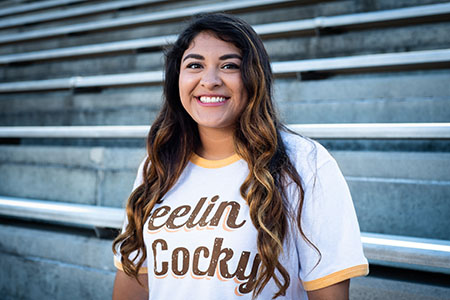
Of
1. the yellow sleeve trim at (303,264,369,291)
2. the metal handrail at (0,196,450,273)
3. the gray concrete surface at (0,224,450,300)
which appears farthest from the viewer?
the gray concrete surface at (0,224,450,300)

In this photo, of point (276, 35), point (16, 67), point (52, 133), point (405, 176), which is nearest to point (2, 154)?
point (52, 133)

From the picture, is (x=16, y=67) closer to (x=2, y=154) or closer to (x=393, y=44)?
(x=2, y=154)

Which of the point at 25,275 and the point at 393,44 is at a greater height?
the point at 393,44

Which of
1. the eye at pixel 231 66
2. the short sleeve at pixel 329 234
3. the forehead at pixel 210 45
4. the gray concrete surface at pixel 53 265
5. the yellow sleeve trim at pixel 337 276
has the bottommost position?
the gray concrete surface at pixel 53 265

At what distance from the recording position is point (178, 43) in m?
1.08

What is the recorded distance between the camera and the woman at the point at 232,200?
860 millimetres

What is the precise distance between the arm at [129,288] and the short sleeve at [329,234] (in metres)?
0.44

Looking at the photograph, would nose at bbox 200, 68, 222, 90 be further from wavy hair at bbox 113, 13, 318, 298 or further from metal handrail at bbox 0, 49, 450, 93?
metal handrail at bbox 0, 49, 450, 93

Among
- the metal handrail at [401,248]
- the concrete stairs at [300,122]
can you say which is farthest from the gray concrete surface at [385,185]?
the metal handrail at [401,248]

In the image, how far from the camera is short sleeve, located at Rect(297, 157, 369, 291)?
0.83 metres

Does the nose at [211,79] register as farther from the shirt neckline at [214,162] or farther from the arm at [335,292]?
the arm at [335,292]

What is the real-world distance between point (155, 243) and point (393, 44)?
148cm

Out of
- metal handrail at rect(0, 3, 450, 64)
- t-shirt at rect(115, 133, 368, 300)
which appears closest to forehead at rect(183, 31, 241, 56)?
t-shirt at rect(115, 133, 368, 300)

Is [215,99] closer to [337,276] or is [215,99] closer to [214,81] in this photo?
[214,81]
